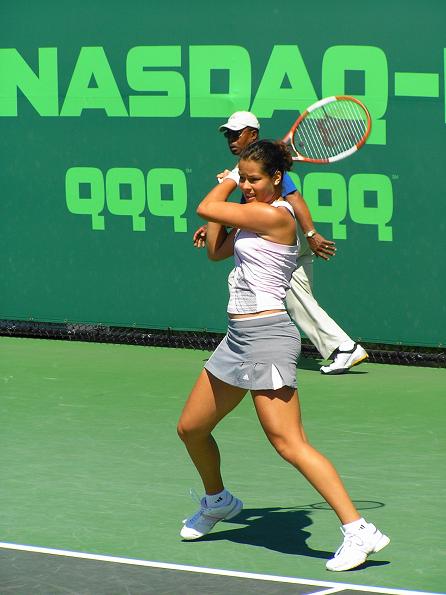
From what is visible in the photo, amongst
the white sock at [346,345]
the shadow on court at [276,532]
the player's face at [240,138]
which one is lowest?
the shadow on court at [276,532]

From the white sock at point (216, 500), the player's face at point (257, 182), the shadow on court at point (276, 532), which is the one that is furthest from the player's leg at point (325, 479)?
the player's face at point (257, 182)

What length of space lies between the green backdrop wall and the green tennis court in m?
0.71

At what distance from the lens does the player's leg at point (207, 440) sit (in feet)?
20.7

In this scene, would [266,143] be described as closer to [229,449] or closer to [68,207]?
[229,449]

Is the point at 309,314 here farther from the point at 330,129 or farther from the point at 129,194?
the point at 129,194

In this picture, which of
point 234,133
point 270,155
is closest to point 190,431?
point 270,155

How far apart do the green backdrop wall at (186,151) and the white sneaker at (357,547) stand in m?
4.90

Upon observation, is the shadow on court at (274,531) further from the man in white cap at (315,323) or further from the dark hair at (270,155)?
the man in white cap at (315,323)

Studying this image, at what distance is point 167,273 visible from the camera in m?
11.6

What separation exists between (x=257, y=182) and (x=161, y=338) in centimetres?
568

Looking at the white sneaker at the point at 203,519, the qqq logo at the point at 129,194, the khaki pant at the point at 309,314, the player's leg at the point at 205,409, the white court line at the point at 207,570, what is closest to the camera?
the white court line at the point at 207,570

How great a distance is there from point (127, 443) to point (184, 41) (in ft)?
13.1

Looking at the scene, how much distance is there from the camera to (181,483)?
7508 millimetres

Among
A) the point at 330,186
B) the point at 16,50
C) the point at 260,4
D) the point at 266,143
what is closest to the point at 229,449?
the point at 266,143
